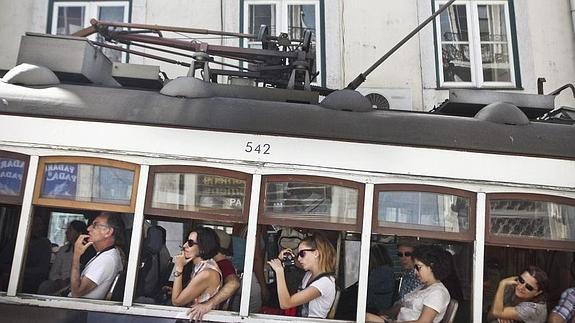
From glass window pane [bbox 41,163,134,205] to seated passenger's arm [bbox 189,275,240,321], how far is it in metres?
0.86

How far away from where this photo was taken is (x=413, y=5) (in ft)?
24.7

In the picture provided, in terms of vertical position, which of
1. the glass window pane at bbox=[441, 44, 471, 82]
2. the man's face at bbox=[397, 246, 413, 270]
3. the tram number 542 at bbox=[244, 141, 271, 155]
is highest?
the glass window pane at bbox=[441, 44, 471, 82]

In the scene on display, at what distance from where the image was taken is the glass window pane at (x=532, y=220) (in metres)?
3.93

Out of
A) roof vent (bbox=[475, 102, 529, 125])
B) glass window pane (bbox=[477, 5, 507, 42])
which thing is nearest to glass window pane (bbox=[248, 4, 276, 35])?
glass window pane (bbox=[477, 5, 507, 42])

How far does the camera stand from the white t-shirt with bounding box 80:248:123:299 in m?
3.89

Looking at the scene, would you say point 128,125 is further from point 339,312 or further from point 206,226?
point 339,312

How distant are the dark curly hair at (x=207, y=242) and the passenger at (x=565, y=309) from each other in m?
2.41

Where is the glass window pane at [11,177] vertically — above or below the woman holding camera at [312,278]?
above

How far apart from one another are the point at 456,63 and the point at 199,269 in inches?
198

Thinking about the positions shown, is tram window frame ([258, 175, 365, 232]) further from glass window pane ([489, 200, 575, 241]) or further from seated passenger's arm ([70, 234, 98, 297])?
seated passenger's arm ([70, 234, 98, 297])

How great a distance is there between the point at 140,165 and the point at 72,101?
2.34ft

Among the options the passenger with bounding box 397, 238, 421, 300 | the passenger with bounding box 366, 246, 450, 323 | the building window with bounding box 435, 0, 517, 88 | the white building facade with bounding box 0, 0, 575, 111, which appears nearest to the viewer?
the passenger with bounding box 366, 246, 450, 323

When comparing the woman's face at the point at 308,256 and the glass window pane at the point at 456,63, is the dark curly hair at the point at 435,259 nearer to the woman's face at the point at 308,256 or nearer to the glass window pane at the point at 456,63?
the woman's face at the point at 308,256

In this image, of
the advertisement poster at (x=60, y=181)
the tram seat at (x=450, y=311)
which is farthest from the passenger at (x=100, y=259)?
the tram seat at (x=450, y=311)
